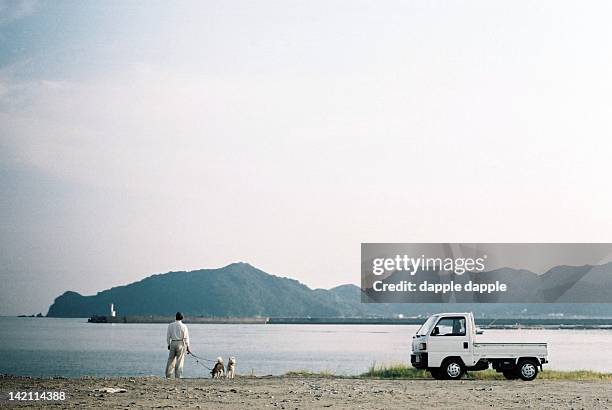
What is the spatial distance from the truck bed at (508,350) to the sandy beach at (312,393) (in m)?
1.27

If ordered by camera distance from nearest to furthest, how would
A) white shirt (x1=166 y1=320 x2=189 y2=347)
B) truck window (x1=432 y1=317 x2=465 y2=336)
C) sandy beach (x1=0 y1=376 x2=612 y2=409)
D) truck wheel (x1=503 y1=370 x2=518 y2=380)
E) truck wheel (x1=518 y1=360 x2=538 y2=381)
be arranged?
1. sandy beach (x1=0 y1=376 x2=612 y2=409)
2. white shirt (x1=166 y1=320 x2=189 y2=347)
3. truck wheel (x1=518 y1=360 x2=538 y2=381)
4. truck window (x1=432 y1=317 x2=465 y2=336)
5. truck wheel (x1=503 y1=370 x2=518 y2=380)

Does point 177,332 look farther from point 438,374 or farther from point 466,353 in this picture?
point 466,353

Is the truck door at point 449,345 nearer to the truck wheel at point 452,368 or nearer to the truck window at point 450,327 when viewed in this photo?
the truck window at point 450,327

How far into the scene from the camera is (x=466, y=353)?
96.7ft

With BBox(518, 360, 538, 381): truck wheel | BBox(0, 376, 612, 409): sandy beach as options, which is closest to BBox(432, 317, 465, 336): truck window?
BBox(0, 376, 612, 409): sandy beach

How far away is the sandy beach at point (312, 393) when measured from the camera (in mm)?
21000

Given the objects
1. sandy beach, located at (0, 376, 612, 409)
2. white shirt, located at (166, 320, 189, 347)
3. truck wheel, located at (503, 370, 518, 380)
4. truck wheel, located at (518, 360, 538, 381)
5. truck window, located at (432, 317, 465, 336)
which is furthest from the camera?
truck wheel, located at (503, 370, 518, 380)

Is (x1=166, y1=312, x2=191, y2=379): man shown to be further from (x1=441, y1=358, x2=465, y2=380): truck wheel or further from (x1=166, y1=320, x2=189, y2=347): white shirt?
(x1=441, y1=358, x2=465, y2=380): truck wheel

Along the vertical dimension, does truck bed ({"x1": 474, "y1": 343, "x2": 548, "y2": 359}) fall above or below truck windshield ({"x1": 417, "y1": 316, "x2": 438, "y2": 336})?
below

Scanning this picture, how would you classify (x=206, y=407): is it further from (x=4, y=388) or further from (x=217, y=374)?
(x=217, y=374)

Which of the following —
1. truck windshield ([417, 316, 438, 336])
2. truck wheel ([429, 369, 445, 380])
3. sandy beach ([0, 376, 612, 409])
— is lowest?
sandy beach ([0, 376, 612, 409])

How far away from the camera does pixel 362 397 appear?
2273 cm

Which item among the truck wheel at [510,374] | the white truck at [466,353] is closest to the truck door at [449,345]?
the white truck at [466,353]

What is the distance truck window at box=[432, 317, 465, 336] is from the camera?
29.6 meters
